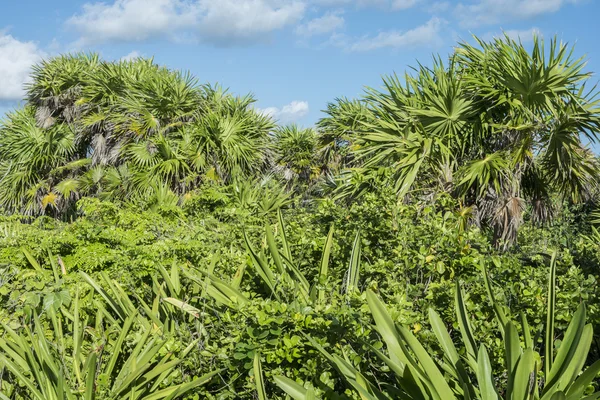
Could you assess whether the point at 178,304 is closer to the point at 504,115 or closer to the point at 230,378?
the point at 230,378

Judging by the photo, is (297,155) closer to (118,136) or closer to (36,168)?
(118,136)

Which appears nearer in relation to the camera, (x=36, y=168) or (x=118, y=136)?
(x=118, y=136)

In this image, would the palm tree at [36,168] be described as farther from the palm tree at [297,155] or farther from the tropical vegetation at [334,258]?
the palm tree at [297,155]

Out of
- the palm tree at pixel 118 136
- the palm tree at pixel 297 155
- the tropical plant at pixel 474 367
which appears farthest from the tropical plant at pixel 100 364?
the palm tree at pixel 297 155

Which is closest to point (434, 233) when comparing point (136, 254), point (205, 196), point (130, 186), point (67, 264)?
point (136, 254)

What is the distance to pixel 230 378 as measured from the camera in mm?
3656

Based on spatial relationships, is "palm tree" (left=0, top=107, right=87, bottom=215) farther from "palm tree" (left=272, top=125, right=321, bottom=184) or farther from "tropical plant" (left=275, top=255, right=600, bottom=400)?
"tropical plant" (left=275, top=255, right=600, bottom=400)

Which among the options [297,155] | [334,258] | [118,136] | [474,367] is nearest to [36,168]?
[118,136]

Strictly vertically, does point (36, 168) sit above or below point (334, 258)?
above

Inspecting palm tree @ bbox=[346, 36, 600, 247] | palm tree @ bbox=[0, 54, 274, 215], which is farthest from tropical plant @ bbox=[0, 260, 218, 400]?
palm tree @ bbox=[0, 54, 274, 215]

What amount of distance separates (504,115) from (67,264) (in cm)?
595

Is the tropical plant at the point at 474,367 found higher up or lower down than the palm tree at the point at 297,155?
lower down

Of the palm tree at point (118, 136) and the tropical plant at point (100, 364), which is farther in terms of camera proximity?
the palm tree at point (118, 136)

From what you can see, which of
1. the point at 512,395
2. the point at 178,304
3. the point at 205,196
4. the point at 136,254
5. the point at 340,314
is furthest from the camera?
the point at 205,196
